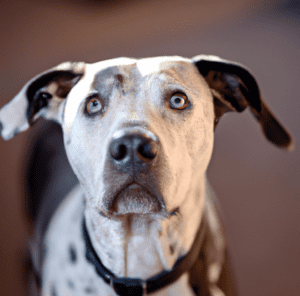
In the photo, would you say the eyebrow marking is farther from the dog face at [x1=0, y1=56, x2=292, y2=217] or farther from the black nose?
the black nose

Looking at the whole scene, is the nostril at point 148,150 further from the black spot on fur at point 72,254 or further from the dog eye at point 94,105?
the black spot on fur at point 72,254

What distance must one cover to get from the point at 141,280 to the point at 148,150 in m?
0.42

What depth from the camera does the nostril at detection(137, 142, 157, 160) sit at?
61 centimetres

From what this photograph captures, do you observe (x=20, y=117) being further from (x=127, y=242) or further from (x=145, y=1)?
(x=145, y=1)

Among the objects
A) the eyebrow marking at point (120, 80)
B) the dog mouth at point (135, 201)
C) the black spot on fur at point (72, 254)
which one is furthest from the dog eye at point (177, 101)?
the black spot on fur at point (72, 254)

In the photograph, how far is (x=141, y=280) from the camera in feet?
2.66

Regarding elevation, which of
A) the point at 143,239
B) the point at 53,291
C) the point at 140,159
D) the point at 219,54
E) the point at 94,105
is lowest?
the point at 53,291

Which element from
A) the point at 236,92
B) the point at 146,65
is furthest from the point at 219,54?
the point at 146,65

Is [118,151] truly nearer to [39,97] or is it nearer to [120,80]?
[120,80]

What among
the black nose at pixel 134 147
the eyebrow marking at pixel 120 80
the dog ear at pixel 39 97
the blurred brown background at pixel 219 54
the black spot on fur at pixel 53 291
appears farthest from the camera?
the blurred brown background at pixel 219 54

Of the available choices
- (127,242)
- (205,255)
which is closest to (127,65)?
(127,242)

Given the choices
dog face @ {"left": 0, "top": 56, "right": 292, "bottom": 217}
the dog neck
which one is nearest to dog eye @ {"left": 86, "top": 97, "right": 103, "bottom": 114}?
dog face @ {"left": 0, "top": 56, "right": 292, "bottom": 217}

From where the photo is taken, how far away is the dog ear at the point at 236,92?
2.70 ft

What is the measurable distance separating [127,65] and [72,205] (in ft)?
1.86
